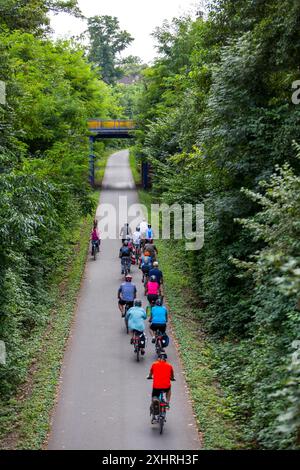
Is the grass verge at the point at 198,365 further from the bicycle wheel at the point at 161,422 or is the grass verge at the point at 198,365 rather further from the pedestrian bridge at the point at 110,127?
the pedestrian bridge at the point at 110,127

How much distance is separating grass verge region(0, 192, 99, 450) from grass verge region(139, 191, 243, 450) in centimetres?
314

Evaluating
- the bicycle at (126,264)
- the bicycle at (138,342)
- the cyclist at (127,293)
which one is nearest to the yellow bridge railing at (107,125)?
the bicycle at (126,264)

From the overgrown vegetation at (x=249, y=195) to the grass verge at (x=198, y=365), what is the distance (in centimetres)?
29

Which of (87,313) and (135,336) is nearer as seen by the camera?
(135,336)

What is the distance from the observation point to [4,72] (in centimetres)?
2197

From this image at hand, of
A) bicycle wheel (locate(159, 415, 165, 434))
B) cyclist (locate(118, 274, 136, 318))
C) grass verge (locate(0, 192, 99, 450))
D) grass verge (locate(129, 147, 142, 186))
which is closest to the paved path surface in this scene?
bicycle wheel (locate(159, 415, 165, 434))

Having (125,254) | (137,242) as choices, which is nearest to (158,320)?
(125,254)

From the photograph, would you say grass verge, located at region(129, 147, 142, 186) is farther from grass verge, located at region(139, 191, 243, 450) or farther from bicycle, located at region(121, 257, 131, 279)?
bicycle, located at region(121, 257, 131, 279)

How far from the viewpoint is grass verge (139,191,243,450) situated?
11.8 m

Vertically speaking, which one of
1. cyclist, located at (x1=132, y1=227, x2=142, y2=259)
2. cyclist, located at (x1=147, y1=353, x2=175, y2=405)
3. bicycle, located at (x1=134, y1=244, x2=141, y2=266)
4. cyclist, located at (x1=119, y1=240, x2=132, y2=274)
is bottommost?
cyclist, located at (x1=147, y1=353, x2=175, y2=405)

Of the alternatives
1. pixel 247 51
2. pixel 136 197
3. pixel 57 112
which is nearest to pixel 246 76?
pixel 247 51

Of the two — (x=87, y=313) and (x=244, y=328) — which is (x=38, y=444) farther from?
(x=87, y=313)

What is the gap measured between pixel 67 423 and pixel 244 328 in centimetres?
667
